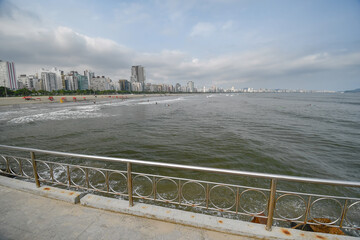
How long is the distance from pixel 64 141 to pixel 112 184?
8412mm

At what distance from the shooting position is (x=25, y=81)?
149625 mm

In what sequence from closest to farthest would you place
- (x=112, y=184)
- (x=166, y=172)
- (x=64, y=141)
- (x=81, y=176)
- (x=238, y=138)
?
(x=112, y=184) < (x=81, y=176) < (x=166, y=172) < (x=64, y=141) < (x=238, y=138)

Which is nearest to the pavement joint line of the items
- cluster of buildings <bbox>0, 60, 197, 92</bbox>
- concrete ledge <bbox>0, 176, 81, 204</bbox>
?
concrete ledge <bbox>0, 176, 81, 204</bbox>

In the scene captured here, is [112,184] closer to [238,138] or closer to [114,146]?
[114,146]

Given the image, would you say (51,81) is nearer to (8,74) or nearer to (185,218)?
(8,74)

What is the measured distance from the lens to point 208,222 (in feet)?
8.93

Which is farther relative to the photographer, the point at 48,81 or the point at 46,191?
the point at 48,81

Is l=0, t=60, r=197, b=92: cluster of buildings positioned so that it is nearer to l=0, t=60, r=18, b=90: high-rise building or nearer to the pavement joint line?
l=0, t=60, r=18, b=90: high-rise building

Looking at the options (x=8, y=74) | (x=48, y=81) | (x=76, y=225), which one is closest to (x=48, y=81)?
(x=48, y=81)

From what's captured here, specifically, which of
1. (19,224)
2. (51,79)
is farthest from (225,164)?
(51,79)

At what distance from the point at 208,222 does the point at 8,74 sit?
639 ft

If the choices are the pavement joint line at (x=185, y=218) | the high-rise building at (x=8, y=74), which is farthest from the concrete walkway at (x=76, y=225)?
the high-rise building at (x=8, y=74)

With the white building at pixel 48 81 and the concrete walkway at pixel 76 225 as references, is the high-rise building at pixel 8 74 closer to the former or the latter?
the white building at pixel 48 81

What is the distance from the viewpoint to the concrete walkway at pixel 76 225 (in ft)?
8.32
